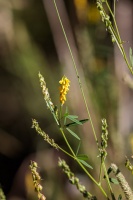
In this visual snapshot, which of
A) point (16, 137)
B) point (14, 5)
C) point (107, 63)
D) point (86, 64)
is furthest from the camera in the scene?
point (16, 137)

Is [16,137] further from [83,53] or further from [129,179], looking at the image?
[129,179]

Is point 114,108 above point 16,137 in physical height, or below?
above

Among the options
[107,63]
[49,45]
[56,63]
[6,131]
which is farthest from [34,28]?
[107,63]

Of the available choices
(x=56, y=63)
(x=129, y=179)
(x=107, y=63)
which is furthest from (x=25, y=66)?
(x=129, y=179)

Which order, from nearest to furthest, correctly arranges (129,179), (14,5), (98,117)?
(129,179) < (98,117) < (14,5)

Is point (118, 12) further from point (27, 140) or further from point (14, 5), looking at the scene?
point (27, 140)

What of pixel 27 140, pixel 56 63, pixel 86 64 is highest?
pixel 86 64

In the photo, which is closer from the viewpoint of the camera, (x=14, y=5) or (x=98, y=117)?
(x=98, y=117)
